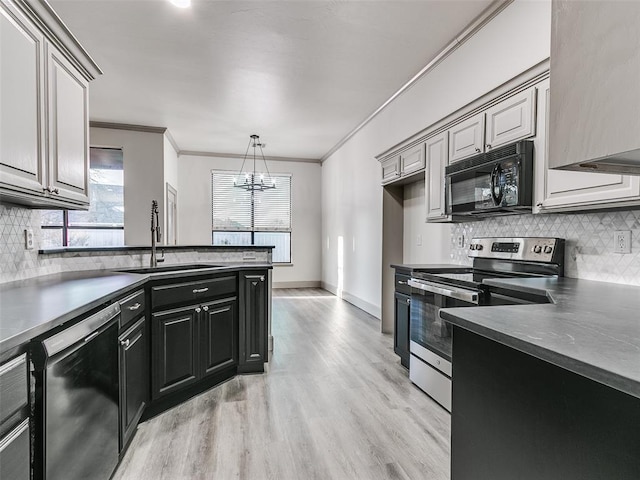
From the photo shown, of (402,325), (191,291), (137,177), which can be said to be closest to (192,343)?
(191,291)

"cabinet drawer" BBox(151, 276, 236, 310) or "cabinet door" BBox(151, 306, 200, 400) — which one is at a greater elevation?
"cabinet drawer" BBox(151, 276, 236, 310)

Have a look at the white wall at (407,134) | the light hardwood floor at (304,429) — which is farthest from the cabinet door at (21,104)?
the white wall at (407,134)

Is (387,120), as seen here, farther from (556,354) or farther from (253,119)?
(556,354)

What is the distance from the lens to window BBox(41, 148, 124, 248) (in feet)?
18.1

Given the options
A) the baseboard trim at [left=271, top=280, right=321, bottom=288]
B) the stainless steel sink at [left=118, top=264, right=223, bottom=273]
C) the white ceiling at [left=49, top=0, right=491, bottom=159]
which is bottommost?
the baseboard trim at [left=271, top=280, right=321, bottom=288]

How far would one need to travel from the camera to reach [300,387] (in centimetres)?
286

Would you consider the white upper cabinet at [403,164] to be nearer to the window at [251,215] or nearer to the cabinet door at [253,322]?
the cabinet door at [253,322]

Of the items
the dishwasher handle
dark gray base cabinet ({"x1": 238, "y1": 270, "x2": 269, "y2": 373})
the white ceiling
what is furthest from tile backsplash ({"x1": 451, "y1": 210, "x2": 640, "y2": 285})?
the dishwasher handle

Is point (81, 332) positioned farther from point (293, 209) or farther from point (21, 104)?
point (293, 209)

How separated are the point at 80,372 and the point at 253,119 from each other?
471 centimetres

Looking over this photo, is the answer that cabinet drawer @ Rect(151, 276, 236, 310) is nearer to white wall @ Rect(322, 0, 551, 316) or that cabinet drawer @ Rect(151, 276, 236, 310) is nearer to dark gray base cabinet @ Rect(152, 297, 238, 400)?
dark gray base cabinet @ Rect(152, 297, 238, 400)

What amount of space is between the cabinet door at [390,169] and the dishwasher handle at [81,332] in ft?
10.2

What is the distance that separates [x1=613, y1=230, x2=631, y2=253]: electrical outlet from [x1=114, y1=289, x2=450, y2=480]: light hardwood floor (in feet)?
4.73

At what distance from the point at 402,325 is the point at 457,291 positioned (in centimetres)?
100
